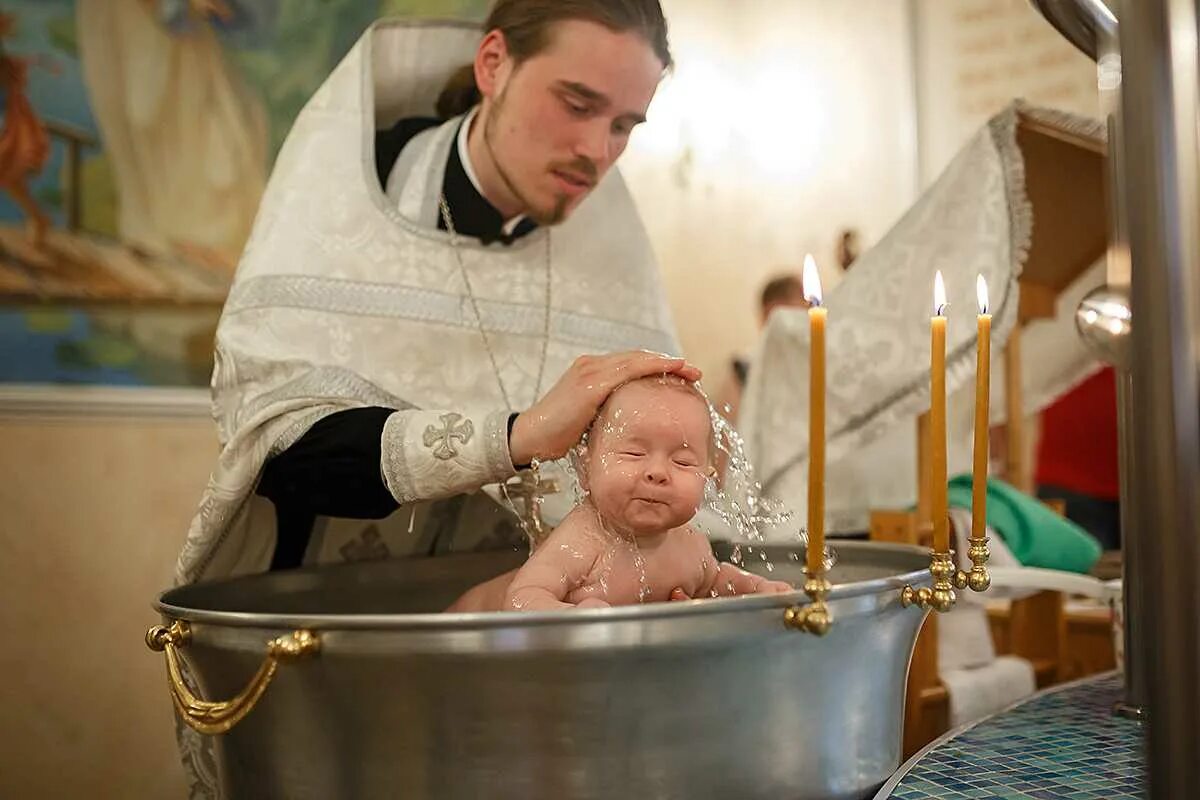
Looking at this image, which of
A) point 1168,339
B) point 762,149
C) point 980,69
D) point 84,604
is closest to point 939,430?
point 1168,339

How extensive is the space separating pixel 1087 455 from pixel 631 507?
6.62 feet

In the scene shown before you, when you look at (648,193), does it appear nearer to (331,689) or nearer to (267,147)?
(267,147)

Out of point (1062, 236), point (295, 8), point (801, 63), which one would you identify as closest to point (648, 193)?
point (801, 63)

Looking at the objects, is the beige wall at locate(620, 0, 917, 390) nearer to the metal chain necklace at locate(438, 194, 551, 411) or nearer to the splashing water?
the metal chain necklace at locate(438, 194, 551, 411)

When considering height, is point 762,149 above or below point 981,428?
above

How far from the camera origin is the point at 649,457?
90 cm

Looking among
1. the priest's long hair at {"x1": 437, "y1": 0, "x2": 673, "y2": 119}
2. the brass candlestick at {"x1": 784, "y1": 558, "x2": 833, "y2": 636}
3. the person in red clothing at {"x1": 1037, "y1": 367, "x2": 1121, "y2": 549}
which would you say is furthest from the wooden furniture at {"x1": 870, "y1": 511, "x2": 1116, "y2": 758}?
the priest's long hair at {"x1": 437, "y1": 0, "x2": 673, "y2": 119}

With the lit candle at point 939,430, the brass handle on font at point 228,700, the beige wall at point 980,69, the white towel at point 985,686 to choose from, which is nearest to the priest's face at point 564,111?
the lit candle at point 939,430

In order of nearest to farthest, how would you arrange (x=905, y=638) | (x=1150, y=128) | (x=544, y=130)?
(x=1150, y=128)
(x=905, y=638)
(x=544, y=130)

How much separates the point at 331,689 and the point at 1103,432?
7.41 feet

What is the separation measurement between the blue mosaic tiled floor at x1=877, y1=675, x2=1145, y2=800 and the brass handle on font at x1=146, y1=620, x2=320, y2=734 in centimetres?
38

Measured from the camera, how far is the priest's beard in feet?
4.11

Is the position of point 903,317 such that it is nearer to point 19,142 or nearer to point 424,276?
point 424,276

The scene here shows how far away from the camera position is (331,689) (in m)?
0.69
